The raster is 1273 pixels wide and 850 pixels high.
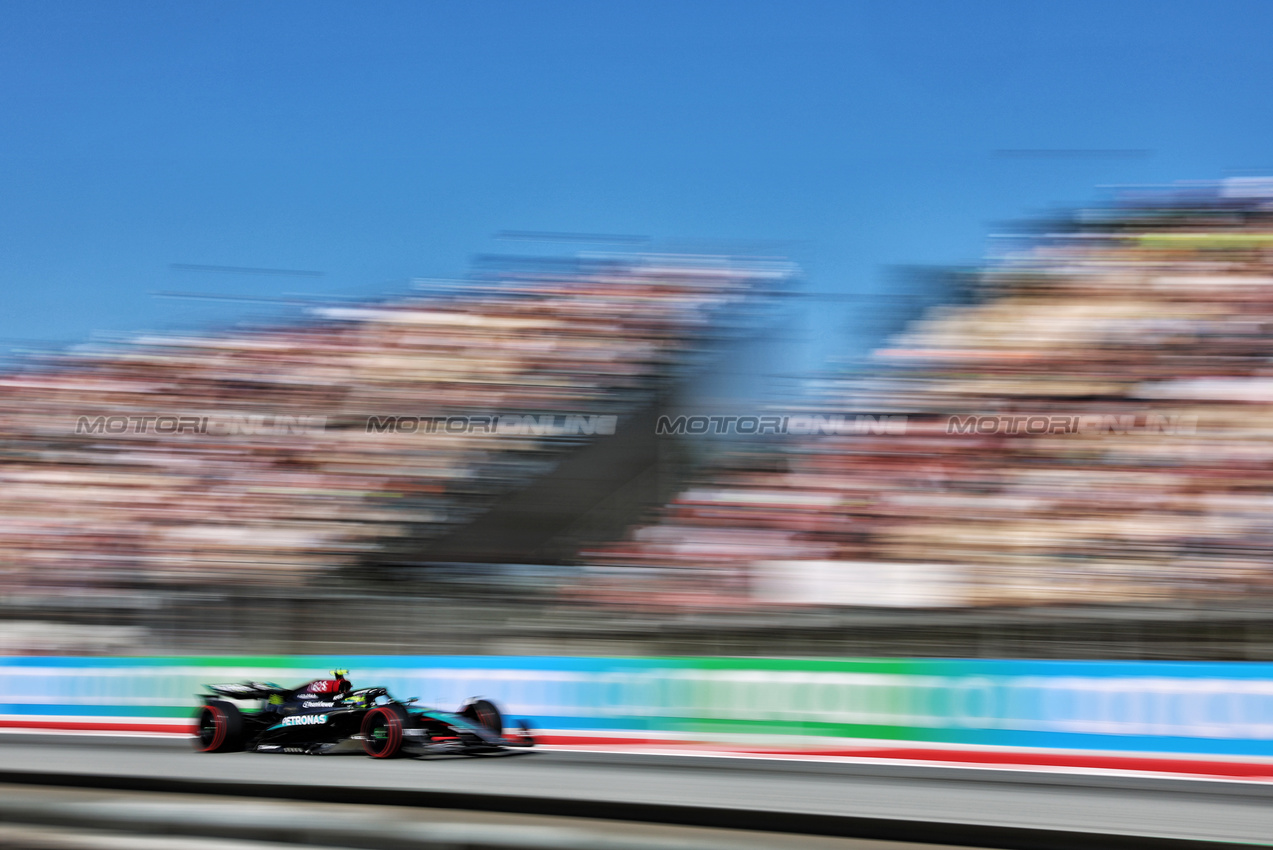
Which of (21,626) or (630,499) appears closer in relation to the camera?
(21,626)

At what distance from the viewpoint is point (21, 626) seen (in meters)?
10.7

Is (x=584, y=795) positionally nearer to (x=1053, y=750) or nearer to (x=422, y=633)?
(x=1053, y=750)

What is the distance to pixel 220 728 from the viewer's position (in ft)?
27.8

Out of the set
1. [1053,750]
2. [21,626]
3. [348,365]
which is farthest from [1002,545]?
[21,626]

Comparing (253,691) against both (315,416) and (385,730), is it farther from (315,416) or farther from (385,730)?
(315,416)

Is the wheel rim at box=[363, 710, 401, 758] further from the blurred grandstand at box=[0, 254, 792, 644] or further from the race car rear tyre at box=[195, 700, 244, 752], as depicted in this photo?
the blurred grandstand at box=[0, 254, 792, 644]

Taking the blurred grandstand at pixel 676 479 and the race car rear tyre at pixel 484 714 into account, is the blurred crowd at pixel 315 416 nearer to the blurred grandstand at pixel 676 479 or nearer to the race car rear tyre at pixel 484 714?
the blurred grandstand at pixel 676 479

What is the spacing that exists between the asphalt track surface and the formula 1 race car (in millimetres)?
118

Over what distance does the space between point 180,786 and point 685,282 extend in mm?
9117

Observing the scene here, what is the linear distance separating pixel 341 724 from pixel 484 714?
957 millimetres

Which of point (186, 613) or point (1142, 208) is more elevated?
point (1142, 208)

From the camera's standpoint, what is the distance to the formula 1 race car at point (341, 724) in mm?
7988

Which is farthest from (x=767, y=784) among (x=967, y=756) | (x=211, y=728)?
(x=211, y=728)

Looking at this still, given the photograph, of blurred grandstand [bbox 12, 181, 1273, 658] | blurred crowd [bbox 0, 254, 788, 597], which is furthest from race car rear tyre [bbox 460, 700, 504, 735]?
blurred crowd [bbox 0, 254, 788, 597]
